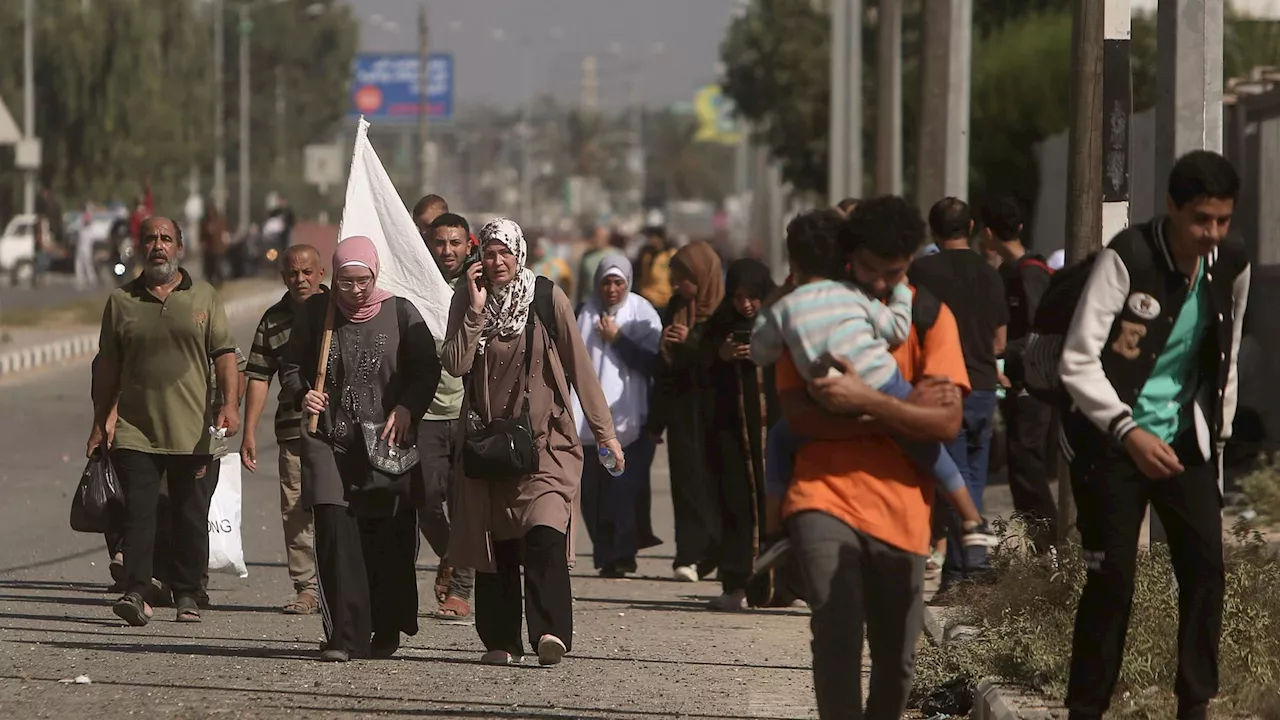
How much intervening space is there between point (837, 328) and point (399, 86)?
3289 inches

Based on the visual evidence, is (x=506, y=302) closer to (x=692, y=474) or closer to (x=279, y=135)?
(x=692, y=474)

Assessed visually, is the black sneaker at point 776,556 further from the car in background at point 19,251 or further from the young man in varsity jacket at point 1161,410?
the car in background at point 19,251

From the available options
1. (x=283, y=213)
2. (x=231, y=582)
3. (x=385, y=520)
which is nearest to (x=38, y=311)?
(x=283, y=213)

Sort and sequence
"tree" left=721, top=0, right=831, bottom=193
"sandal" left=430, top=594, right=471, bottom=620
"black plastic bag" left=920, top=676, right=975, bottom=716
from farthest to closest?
"tree" left=721, top=0, right=831, bottom=193 < "sandal" left=430, top=594, right=471, bottom=620 < "black plastic bag" left=920, top=676, right=975, bottom=716

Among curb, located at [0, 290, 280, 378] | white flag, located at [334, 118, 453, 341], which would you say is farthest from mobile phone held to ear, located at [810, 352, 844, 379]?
curb, located at [0, 290, 280, 378]

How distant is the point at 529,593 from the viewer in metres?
8.36

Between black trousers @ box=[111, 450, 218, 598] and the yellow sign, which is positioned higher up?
the yellow sign

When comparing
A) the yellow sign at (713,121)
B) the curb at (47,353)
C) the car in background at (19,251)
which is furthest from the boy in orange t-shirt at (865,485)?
the yellow sign at (713,121)

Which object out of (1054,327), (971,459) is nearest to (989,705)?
(1054,327)

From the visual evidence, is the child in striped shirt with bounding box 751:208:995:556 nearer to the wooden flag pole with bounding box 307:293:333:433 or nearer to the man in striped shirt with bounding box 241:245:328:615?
the wooden flag pole with bounding box 307:293:333:433

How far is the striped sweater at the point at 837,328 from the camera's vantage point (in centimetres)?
584

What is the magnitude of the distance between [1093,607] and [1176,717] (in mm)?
579

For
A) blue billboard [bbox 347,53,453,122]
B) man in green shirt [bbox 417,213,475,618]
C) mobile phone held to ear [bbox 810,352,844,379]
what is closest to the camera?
mobile phone held to ear [bbox 810,352,844,379]

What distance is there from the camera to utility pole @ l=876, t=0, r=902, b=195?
2609cm
